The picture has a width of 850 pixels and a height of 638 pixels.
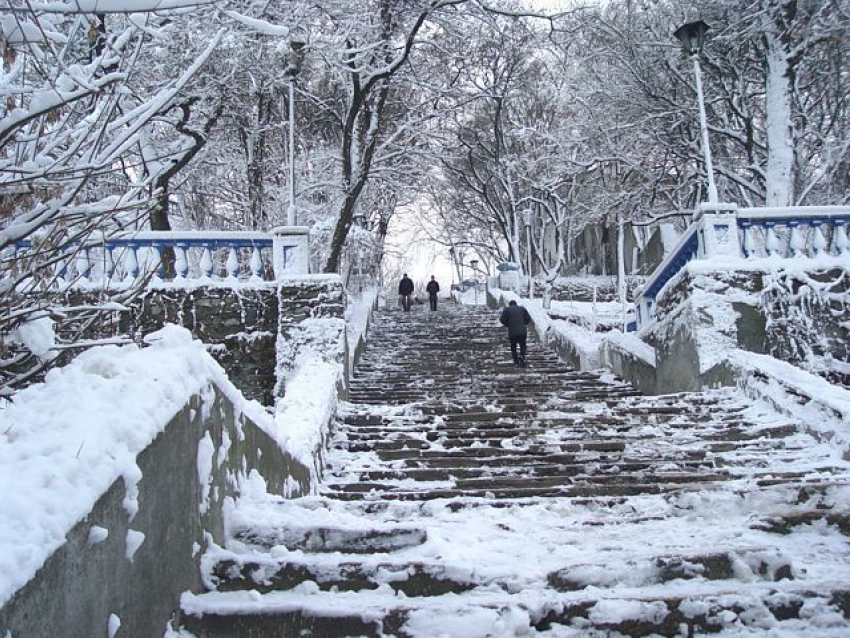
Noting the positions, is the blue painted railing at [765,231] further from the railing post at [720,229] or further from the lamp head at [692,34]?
the lamp head at [692,34]

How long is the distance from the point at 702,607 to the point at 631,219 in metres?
20.3

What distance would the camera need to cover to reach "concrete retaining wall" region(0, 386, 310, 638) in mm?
2027

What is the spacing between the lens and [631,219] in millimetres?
22359

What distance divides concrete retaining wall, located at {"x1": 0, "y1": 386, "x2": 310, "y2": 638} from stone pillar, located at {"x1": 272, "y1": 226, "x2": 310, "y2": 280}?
7192 mm

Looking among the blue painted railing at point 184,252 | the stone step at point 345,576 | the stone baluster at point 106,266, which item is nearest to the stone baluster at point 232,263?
the blue painted railing at point 184,252

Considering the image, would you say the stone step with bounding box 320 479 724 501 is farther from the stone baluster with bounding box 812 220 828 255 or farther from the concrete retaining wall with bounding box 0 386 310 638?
the stone baluster with bounding box 812 220 828 255

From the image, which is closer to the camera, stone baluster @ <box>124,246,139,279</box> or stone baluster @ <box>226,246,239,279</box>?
stone baluster @ <box>124,246,139,279</box>

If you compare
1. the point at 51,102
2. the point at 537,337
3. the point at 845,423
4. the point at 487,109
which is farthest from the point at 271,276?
the point at 487,109

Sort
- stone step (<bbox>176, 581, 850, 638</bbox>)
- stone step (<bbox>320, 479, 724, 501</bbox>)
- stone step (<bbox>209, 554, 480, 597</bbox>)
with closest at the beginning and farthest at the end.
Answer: stone step (<bbox>176, 581, 850, 638</bbox>), stone step (<bbox>209, 554, 480, 597</bbox>), stone step (<bbox>320, 479, 724, 501</bbox>)

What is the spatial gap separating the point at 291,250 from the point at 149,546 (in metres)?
8.86

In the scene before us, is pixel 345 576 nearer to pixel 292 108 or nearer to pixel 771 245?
pixel 771 245

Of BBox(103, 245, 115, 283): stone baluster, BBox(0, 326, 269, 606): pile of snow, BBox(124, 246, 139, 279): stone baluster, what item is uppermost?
BBox(124, 246, 139, 279): stone baluster

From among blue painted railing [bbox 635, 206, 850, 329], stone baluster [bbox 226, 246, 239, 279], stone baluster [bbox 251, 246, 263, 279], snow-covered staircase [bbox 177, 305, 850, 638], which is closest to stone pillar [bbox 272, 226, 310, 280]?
stone baluster [bbox 251, 246, 263, 279]

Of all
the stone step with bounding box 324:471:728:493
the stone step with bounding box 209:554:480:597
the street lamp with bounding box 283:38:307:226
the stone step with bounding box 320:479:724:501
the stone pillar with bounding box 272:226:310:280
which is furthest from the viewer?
the street lamp with bounding box 283:38:307:226
